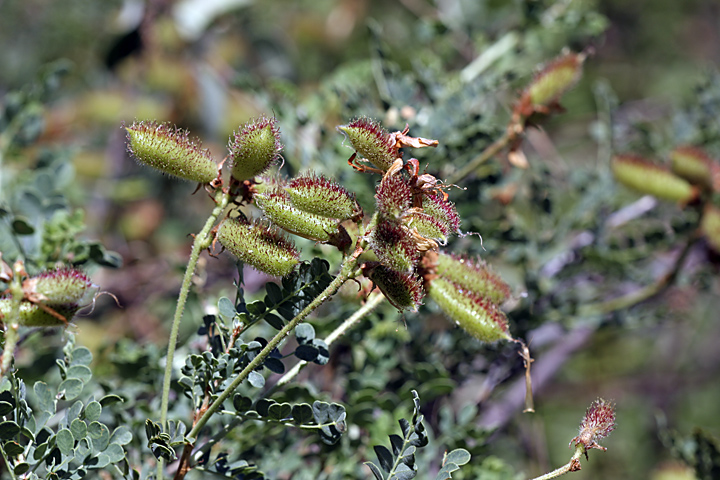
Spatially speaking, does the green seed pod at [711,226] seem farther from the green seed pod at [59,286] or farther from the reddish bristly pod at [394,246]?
the green seed pod at [59,286]

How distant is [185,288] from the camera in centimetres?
87

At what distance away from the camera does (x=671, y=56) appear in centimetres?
485

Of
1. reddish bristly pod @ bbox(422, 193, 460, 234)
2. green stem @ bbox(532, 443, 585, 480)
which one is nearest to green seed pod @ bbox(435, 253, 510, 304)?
reddish bristly pod @ bbox(422, 193, 460, 234)

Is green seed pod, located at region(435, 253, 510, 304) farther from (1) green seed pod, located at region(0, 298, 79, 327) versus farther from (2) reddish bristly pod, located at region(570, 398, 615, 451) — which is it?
(1) green seed pod, located at region(0, 298, 79, 327)

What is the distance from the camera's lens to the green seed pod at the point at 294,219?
0.89 meters

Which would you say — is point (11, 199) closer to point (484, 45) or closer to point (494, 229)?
point (494, 229)

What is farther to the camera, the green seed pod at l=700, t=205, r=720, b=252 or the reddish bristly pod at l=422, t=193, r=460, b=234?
the green seed pod at l=700, t=205, r=720, b=252

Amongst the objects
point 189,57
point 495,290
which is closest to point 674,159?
point 495,290

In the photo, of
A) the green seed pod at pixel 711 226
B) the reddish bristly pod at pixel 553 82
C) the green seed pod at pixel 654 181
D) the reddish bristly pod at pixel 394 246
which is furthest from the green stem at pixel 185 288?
the green seed pod at pixel 711 226

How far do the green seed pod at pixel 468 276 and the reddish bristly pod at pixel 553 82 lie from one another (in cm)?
49

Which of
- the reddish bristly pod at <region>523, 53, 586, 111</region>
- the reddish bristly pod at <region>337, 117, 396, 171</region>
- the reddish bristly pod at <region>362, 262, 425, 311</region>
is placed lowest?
the reddish bristly pod at <region>523, 53, 586, 111</region>

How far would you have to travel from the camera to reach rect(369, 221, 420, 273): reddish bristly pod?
811mm

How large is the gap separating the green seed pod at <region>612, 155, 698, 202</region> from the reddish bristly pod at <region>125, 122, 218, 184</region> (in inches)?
49.2

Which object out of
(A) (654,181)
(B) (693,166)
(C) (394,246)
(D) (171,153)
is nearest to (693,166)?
(B) (693,166)
